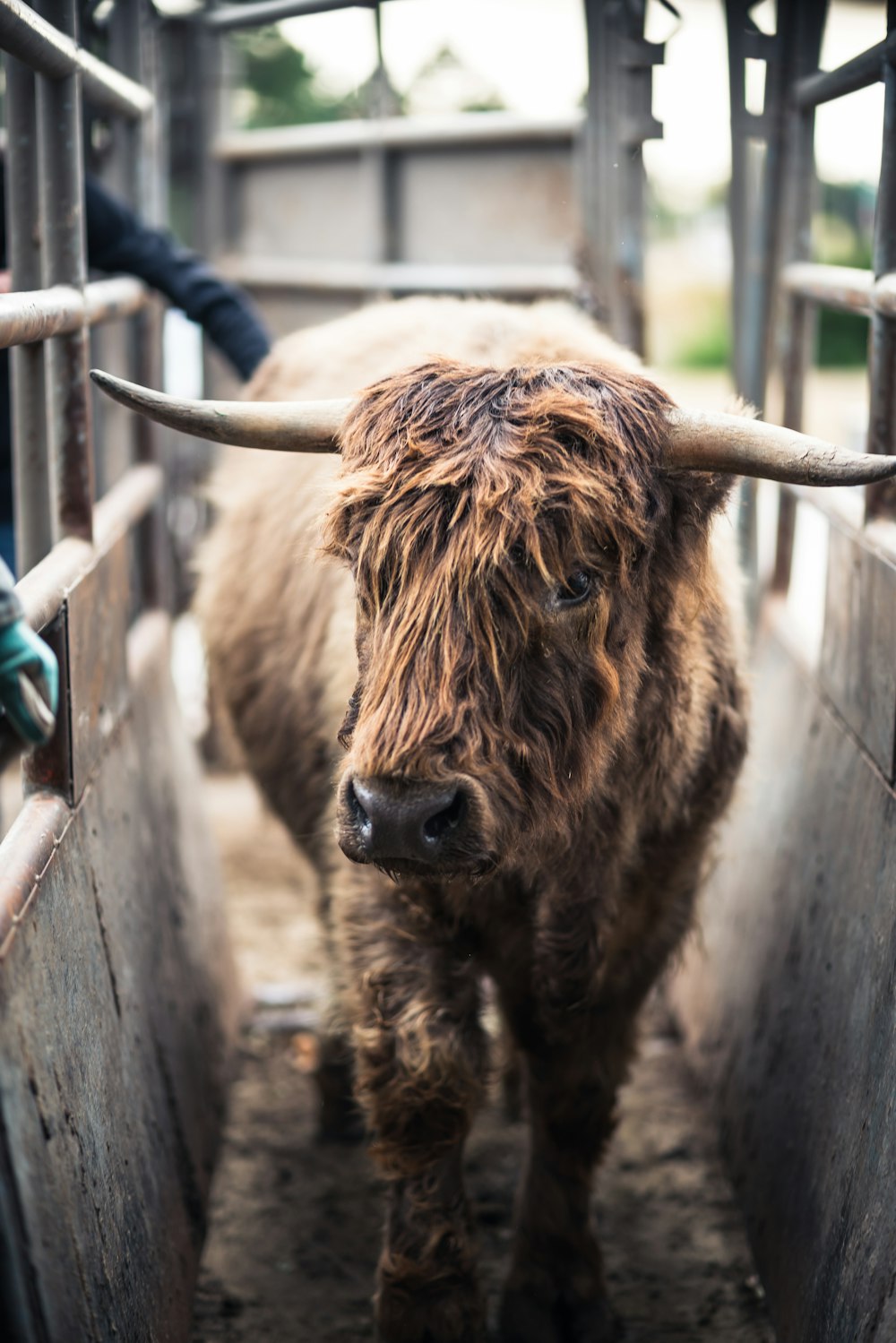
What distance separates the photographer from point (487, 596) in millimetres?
2283

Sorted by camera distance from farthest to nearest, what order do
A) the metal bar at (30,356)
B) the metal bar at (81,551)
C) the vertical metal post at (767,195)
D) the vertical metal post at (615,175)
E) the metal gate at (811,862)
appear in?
the vertical metal post at (615,175) → the vertical metal post at (767,195) → the metal bar at (30,356) → the metal gate at (811,862) → the metal bar at (81,551)

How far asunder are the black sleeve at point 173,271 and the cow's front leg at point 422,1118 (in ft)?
6.74

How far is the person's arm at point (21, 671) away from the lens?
1.59m

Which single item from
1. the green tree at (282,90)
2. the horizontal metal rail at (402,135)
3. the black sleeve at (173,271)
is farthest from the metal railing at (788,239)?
the green tree at (282,90)

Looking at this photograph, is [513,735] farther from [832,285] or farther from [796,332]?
[796,332]

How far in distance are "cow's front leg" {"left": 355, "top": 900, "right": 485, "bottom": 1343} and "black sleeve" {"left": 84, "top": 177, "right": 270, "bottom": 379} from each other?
205 cm

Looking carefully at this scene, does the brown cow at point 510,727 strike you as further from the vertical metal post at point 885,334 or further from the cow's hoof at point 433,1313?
the vertical metal post at point 885,334

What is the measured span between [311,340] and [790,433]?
222cm

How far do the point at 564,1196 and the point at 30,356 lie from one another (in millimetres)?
2149

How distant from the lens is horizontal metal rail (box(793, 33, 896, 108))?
294 centimetres

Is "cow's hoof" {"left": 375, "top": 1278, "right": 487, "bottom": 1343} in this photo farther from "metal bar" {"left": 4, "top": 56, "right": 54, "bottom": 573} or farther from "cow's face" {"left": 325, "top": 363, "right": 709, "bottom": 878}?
"metal bar" {"left": 4, "top": 56, "right": 54, "bottom": 573}

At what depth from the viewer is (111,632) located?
3.11m

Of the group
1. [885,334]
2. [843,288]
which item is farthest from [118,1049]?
[843,288]

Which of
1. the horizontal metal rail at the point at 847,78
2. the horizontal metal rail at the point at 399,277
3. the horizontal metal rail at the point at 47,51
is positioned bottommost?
the horizontal metal rail at the point at 399,277
